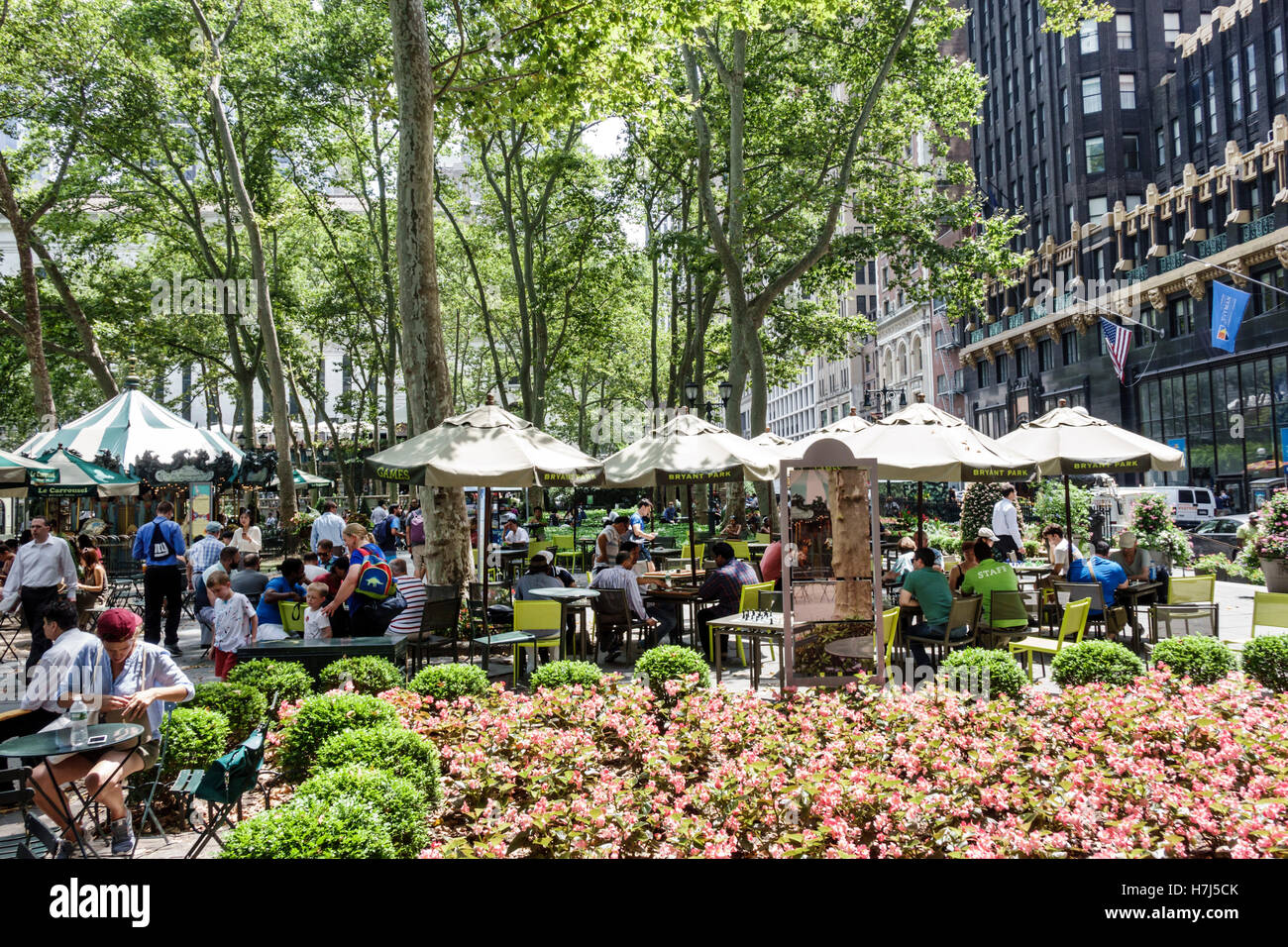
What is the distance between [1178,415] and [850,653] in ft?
138

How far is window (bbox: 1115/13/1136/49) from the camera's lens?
1956 inches

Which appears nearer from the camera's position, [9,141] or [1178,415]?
[9,141]

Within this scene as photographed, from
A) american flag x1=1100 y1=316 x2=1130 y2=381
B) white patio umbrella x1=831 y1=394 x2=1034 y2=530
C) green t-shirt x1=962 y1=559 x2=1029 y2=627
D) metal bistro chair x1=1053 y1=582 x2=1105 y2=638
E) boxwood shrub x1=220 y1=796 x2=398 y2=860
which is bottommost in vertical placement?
boxwood shrub x1=220 y1=796 x2=398 y2=860

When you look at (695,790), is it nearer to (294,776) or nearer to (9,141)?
(294,776)

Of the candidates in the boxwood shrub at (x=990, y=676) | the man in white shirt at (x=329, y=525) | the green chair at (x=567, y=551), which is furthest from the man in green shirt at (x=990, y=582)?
the green chair at (x=567, y=551)

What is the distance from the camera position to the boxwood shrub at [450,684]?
25.3 feet

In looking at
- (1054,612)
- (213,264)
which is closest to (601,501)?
(213,264)

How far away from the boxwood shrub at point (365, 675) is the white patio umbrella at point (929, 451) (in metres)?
5.33

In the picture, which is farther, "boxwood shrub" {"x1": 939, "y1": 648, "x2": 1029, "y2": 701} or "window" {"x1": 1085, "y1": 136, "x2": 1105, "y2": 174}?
"window" {"x1": 1085, "y1": 136, "x2": 1105, "y2": 174}

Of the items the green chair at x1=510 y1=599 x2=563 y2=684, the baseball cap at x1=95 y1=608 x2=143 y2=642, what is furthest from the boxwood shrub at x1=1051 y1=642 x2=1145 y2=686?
the baseball cap at x1=95 y1=608 x2=143 y2=642

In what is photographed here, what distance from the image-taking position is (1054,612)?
10.8 metres

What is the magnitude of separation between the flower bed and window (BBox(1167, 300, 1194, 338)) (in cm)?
4040

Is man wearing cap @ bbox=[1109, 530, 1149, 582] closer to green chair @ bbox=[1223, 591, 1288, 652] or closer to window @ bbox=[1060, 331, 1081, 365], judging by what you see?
green chair @ bbox=[1223, 591, 1288, 652]
